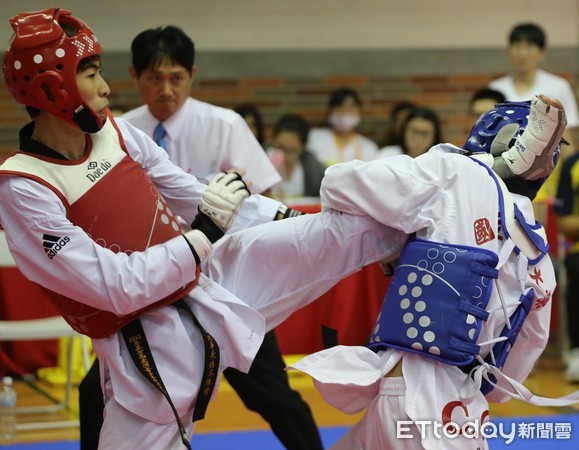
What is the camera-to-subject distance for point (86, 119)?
2861 mm

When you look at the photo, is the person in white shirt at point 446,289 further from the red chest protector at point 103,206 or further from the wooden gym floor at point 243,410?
the wooden gym floor at point 243,410

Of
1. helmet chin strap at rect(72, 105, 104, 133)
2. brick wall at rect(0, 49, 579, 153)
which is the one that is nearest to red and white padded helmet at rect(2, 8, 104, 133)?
helmet chin strap at rect(72, 105, 104, 133)

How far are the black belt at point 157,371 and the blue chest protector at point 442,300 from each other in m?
0.55

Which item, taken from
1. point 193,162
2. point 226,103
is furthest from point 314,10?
point 193,162

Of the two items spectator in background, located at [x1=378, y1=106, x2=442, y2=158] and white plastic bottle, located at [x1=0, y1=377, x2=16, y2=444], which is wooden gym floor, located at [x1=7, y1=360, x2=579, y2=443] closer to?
white plastic bottle, located at [x1=0, y1=377, x2=16, y2=444]

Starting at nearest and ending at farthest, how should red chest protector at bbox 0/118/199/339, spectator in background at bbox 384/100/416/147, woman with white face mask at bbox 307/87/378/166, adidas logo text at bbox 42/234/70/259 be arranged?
1. adidas logo text at bbox 42/234/70/259
2. red chest protector at bbox 0/118/199/339
3. spectator in background at bbox 384/100/416/147
4. woman with white face mask at bbox 307/87/378/166

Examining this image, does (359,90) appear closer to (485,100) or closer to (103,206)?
(485,100)

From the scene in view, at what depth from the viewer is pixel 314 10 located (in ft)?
31.4

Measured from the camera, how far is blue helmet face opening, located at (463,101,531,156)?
3.15 metres

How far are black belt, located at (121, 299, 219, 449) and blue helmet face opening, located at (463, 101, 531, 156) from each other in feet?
3.54

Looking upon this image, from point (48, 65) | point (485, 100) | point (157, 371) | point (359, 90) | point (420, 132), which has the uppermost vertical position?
point (48, 65)

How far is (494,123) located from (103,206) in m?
1.31

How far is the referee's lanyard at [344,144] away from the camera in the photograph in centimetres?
884

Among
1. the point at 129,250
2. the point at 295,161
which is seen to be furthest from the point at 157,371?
the point at 295,161
